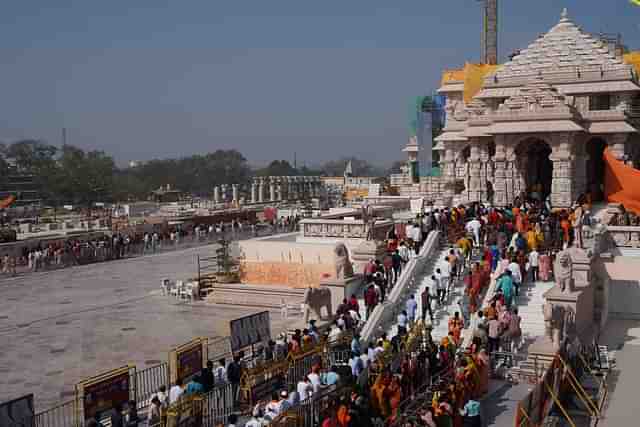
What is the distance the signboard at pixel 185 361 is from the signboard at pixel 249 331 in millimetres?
1442

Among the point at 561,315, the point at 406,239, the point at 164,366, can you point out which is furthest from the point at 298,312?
the point at 561,315

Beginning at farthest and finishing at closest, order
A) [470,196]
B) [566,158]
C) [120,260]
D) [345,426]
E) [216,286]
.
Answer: [120,260], [470,196], [566,158], [216,286], [345,426]

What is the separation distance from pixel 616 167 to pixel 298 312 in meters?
13.2

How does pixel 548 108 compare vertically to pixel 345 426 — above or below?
above

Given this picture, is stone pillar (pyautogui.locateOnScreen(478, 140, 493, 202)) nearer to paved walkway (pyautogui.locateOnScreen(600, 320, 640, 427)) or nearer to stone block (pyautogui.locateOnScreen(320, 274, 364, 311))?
paved walkway (pyautogui.locateOnScreen(600, 320, 640, 427))

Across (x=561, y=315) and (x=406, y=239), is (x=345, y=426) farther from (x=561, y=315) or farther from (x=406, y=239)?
(x=406, y=239)

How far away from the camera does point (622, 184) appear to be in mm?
25719

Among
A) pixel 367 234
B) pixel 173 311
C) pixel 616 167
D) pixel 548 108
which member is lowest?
pixel 173 311

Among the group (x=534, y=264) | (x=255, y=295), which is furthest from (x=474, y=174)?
(x=534, y=264)

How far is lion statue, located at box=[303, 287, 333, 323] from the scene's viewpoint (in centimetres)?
1812

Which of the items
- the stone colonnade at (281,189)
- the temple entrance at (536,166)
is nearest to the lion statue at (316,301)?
the temple entrance at (536,166)

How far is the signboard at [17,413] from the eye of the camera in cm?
1019

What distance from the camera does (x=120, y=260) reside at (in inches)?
1460

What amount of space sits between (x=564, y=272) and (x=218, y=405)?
8435 millimetres
